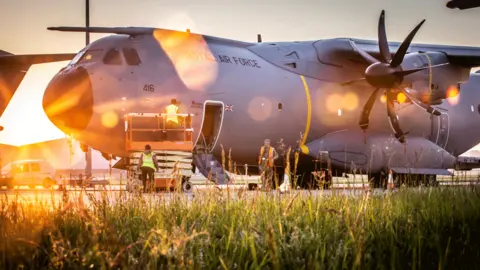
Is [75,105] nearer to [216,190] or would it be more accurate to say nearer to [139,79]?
[139,79]

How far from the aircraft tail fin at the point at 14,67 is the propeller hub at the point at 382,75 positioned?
8.61 m

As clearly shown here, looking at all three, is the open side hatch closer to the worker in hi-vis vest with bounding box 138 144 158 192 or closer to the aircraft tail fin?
Result: the worker in hi-vis vest with bounding box 138 144 158 192

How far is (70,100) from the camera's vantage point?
46.0ft

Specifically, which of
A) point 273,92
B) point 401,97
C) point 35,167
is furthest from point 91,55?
point 35,167

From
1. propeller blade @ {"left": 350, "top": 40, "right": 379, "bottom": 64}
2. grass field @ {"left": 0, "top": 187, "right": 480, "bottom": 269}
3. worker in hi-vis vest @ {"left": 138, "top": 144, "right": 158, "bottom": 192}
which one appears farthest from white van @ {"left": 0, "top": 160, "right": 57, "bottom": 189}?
grass field @ {"left": 0, "top": 187, "right": 480, "bottom": 269}

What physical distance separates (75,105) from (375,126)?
31.1 feet

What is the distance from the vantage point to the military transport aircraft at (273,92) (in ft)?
47.8

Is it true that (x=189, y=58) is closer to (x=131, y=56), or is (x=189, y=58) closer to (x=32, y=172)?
(x=131, y=56)

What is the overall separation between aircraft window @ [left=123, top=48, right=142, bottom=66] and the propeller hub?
6.29 meters

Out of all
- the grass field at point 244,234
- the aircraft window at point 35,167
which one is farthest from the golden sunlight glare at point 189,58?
the aircraft window at point 35,167

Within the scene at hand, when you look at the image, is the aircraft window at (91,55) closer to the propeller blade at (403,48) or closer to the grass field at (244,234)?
the propeller blade at (403,48)

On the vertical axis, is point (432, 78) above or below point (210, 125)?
above

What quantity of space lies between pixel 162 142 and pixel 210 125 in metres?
1.87

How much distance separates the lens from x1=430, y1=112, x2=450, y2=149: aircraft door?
20.1 meters
